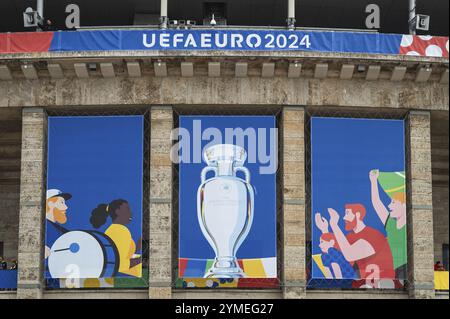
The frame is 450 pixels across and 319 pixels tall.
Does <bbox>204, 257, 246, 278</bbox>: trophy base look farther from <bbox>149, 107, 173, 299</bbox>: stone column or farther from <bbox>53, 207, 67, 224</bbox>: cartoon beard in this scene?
<bbox>53, 207, 67, 224</bbox>: cartoon beard

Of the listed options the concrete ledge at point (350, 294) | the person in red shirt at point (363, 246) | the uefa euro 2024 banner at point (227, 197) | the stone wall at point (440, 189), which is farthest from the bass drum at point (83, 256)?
the stone wall at point (440, 189)

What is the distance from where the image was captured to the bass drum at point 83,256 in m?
34.8

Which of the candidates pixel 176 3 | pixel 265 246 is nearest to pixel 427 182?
pixel 265 246

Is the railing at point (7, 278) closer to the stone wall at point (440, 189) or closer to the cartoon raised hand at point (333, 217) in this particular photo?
the cartoon raised hand at point (333, 217)

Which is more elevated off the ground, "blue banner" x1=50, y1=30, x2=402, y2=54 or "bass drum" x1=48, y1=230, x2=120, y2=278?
"blue banner" x1=50, y1=30, x2=402, y2=54

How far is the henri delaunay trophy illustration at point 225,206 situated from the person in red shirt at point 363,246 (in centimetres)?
299

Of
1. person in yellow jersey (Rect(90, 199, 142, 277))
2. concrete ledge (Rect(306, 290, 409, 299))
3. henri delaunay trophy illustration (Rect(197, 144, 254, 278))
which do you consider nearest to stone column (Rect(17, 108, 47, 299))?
person in yellow jersey (Rect(90, 199, 142, 277))

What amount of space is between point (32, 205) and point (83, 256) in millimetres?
2783

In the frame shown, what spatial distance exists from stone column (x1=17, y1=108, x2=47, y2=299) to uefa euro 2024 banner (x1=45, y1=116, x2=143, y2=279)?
366 millimetres

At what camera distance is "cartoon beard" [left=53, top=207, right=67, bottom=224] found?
116 feet

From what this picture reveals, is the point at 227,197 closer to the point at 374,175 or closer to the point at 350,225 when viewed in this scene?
the point at 350,225

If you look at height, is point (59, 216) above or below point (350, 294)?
above

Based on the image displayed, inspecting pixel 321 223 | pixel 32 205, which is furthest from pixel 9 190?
pixel 321 223

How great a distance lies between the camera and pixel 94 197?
35.4 m
